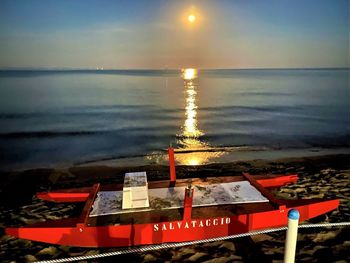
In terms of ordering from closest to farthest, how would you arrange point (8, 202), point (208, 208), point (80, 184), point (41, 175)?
1. point (208, 208)
2. point (8, 202)
3. point (80, 184)
4. point (41, 175)

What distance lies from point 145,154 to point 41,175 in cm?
556

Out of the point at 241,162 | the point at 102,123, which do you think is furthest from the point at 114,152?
the point at 102,123

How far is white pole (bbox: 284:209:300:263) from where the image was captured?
11.4ft

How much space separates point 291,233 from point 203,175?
877 centimetres

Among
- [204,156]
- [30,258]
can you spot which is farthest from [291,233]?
[204,156]

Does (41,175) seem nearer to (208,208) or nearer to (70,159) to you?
(70,159)

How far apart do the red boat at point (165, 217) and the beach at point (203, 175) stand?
15.2 inches

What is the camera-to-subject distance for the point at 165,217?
598 cm

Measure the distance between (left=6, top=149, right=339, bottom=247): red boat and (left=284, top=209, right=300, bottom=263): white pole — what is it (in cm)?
225

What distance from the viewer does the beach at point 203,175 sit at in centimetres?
603

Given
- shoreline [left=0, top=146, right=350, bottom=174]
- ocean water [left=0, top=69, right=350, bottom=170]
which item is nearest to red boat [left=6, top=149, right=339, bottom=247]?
shoreline [left=0, top=146, right=350, bottom=174]

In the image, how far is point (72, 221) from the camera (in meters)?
5.96

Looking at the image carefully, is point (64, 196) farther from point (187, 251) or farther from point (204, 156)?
point (204, 156)

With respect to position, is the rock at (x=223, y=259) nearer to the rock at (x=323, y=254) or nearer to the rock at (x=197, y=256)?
the rock at (x=197, y=256)
